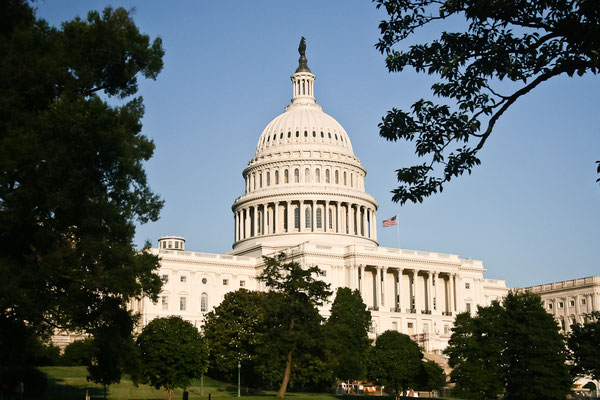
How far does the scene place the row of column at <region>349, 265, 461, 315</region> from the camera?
141750 mm

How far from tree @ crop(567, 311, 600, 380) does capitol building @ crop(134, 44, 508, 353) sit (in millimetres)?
37705

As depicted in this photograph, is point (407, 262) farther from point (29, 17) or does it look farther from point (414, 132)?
point (414, 132)

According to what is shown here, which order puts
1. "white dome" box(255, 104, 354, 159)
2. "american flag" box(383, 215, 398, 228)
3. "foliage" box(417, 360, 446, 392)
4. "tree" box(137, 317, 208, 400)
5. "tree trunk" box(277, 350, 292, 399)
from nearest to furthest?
1. "tree trunk" box(277, 350, 292, 399)
2. "tree" box(137, 317, 208, 400)
3. "foliage" box(417, 360, 446, 392)
4. "american flag" box(383, 215, 398, 228)
5. "white dome" box(255, 104, 354, 159)

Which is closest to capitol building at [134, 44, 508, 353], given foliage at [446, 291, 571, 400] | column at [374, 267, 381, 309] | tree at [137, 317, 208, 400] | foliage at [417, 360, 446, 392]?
column at [374, 267, 381, 309]

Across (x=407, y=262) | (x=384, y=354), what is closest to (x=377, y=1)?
(x=384, y=354)

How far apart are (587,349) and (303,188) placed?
79.5 m

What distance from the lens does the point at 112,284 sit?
37375 millimetres

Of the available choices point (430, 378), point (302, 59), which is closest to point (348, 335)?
point (430, 378)

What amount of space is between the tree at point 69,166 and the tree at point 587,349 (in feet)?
200

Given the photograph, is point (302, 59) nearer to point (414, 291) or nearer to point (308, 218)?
point (308, 218)

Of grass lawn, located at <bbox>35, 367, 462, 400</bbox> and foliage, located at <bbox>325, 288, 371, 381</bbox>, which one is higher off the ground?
foliage, located at <bbox>325, 288, 371, 381</bbox>

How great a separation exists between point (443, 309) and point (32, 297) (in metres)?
119

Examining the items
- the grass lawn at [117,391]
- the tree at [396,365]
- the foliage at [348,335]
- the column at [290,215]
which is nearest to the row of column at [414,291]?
the column at [290,215]

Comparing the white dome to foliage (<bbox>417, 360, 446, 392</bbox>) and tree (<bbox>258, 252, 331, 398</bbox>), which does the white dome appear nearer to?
foliage (<bbox>417, 360, 446, 392</bbox>)
